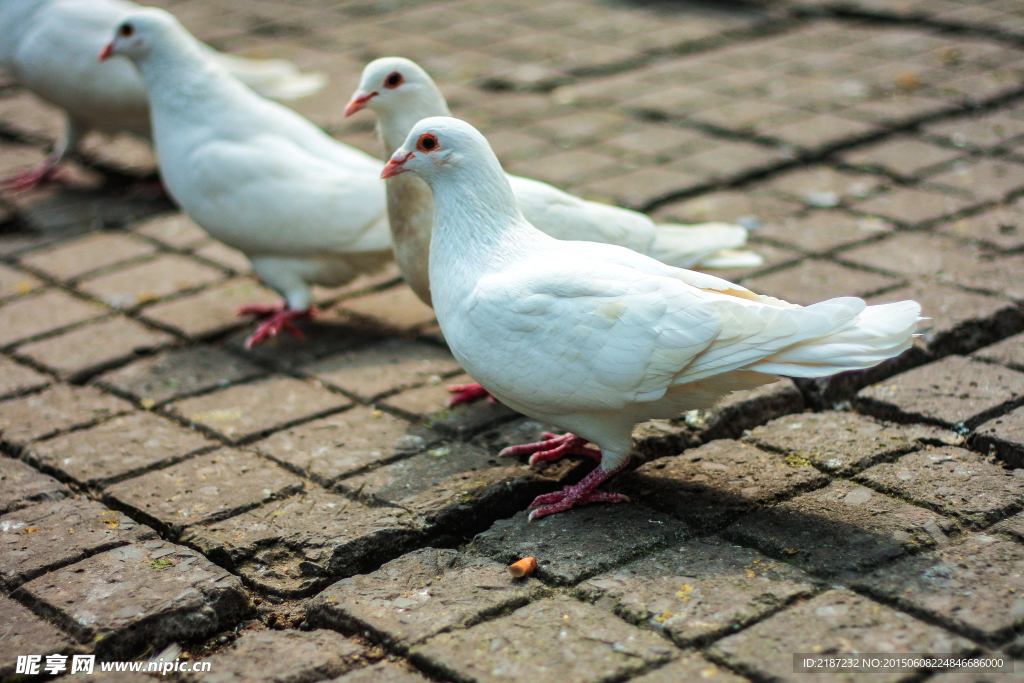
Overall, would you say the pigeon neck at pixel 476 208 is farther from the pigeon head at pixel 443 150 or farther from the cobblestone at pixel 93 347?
the cobblestone at pixel 93 347

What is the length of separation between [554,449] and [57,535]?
60.2 inches

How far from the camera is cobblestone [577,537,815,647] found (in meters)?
2.34

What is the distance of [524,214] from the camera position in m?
3.49

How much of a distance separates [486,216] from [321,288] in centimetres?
197

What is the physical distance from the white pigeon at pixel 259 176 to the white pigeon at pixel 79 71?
119cm

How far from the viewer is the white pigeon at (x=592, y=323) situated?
2543mm

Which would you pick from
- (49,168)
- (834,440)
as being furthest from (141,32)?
(834,440)

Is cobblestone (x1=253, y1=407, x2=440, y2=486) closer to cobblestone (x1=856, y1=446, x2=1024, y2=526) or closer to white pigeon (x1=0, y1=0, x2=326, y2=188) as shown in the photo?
cobblestone (x1=856, y1=446, x2=1024, y2=526)

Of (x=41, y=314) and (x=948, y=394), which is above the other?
(x=948, y=394)

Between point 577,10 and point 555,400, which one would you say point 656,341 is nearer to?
point 555,400

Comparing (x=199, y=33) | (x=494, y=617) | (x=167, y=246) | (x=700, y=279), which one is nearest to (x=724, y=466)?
(x=700, y=279)

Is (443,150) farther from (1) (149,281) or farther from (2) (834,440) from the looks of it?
(1) (149,281)

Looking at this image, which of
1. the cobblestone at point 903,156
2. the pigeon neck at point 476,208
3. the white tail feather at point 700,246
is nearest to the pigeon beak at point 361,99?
the pigeon neck at point 476,208

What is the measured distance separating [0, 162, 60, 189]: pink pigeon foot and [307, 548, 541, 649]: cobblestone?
14.6ft
